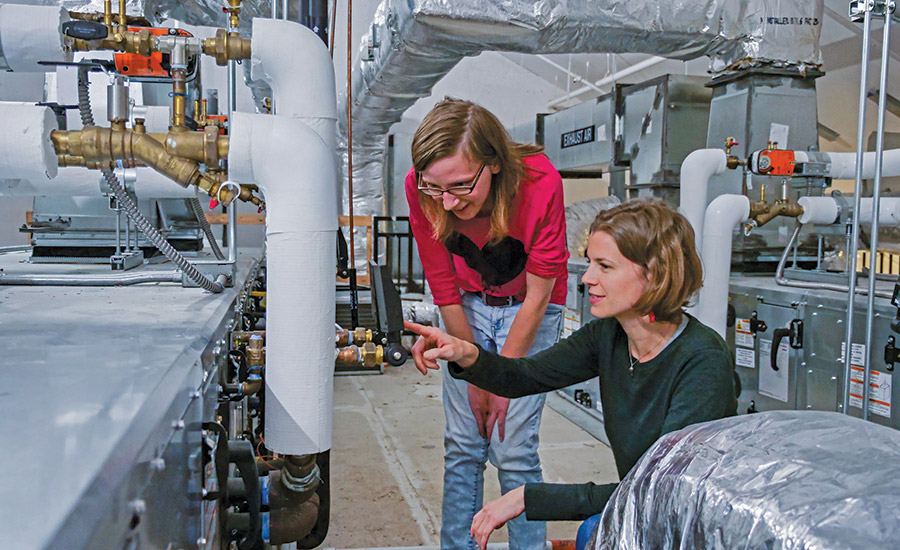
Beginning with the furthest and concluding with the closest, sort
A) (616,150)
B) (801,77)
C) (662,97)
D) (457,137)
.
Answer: (616,150) → (662,97) → (801,77) → (457,137)

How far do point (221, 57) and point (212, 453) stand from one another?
0.63 metres

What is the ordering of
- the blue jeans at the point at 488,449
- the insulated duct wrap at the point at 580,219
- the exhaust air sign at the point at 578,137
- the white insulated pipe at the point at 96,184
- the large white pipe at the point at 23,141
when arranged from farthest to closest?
the exhaust air sign at the point at 578,137
the insulated duct wrap at the point at 580,219
the blue jeans at the point at 488,449
the white insulated pipe at the point at 96,184
the large white pipe at the point at 23,141

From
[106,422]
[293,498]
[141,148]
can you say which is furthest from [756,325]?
[106,422]

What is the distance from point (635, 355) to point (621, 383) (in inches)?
2.1

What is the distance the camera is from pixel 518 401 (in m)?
1.52

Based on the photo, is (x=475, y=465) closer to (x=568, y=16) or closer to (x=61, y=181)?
(x=61, y=181)

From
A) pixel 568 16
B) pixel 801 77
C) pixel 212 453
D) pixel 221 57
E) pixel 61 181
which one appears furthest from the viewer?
pixel 801 77

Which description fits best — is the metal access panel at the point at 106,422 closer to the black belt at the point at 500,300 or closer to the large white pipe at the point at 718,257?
the black belt at the point at 500,300

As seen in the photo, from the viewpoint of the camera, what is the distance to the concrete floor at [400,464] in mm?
2201

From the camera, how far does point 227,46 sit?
1.10 metres

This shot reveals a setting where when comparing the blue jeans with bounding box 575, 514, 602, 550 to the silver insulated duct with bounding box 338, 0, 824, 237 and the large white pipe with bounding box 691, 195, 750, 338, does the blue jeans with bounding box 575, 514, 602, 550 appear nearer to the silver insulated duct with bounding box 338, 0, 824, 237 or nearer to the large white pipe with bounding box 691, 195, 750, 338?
the large white pipe with bounding box 691, 195, 750, 338

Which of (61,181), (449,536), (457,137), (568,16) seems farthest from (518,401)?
(568,16)

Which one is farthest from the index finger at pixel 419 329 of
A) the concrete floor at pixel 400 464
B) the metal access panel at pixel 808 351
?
the metal access panel at pixel 808 351

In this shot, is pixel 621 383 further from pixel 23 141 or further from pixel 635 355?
pixel 23 141
